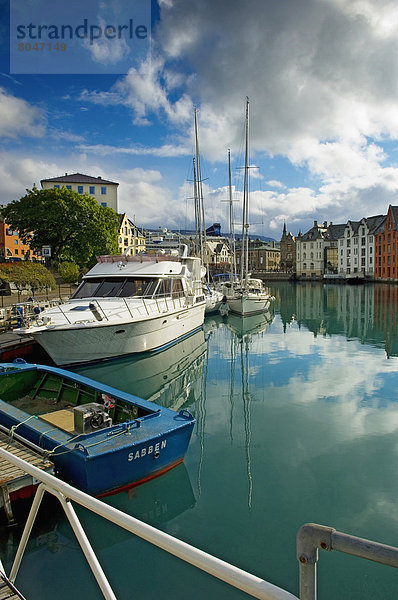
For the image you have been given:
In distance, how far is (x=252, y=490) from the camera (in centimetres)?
728

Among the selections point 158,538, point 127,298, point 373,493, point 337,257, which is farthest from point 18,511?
point 337,257

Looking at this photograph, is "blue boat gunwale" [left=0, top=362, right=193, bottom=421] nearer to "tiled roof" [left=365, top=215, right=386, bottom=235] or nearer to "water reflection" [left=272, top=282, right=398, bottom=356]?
"water reflection" [left=272, top=282, right=398, bottom=356]

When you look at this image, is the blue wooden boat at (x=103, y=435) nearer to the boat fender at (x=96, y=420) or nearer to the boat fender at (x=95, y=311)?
the boat fender at (x=96, y=420)

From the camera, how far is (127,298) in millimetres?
18703

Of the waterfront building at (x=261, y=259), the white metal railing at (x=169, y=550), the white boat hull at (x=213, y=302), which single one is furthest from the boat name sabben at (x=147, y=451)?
the waterfront building at (x=261, y=259)

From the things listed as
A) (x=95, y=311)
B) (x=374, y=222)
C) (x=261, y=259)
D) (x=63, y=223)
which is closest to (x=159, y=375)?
(x=95, y=311)

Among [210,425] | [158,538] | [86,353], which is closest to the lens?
[158,538]

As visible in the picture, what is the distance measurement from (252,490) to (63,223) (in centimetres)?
3609

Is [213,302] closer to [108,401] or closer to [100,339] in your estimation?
[100,339]

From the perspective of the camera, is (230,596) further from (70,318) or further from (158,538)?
(70,318)

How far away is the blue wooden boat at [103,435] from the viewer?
6352 millimetres

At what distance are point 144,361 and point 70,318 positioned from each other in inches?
138

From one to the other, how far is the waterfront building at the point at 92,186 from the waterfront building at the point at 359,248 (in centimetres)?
5372

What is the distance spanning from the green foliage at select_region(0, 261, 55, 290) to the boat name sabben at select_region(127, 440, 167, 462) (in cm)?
2646
